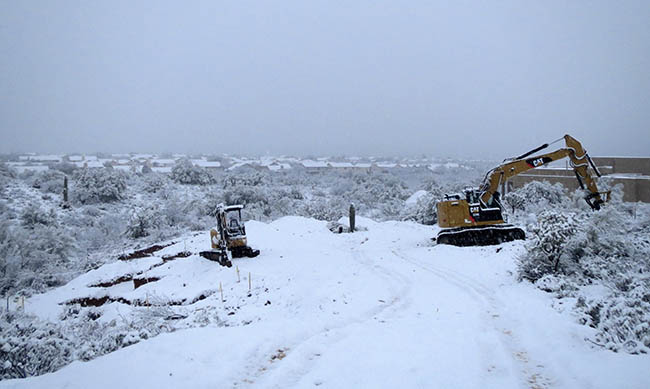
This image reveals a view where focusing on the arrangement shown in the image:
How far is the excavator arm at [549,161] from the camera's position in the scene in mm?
14609

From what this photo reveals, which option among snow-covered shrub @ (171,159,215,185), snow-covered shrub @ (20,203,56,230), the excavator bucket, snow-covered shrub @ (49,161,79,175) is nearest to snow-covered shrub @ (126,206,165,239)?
snow-covered shrub @ (20,203,56,230)

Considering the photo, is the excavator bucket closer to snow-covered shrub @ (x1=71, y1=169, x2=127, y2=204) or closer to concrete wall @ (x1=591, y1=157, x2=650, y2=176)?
snow-covered shrub @ (x1=71, y1=169, x2=127, y2=204)

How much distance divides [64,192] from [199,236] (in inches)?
526

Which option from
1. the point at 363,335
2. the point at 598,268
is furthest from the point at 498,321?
the point at 598,268

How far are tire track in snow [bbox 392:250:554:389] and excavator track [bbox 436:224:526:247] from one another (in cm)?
304

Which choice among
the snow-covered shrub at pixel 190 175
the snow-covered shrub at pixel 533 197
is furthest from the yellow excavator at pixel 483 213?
the snow-covered shrub at pixel 190 175

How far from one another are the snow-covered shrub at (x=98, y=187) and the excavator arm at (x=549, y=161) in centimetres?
2699

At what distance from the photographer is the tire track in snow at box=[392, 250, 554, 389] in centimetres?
530

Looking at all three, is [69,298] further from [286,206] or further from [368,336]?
[286,206]

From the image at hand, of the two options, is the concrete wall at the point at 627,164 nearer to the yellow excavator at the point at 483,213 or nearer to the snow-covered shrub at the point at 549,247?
the yellow excavator at the point at 483,213

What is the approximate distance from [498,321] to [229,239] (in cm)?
1046

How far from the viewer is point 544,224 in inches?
387

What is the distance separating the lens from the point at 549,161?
15484mm

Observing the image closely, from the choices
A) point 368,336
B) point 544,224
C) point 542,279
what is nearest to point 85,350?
point 368,336
